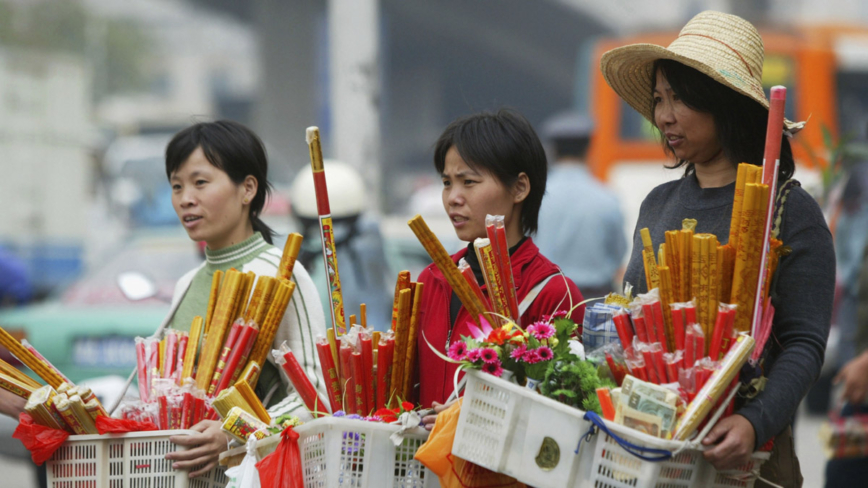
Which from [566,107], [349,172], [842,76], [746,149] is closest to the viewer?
[746,149]

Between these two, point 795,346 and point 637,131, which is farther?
point 637,131

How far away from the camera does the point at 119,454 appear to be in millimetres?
2516

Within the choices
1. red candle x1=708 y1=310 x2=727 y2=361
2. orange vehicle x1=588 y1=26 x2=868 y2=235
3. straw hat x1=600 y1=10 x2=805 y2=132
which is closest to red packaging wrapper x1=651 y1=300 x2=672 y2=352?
red candle x1=708 y1=310 x2=727 y2=361

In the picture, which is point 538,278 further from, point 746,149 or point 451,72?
point 451,72

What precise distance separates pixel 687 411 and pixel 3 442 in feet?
12.1

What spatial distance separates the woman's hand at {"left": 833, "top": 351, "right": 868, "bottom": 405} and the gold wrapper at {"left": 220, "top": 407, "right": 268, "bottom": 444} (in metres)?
2.36

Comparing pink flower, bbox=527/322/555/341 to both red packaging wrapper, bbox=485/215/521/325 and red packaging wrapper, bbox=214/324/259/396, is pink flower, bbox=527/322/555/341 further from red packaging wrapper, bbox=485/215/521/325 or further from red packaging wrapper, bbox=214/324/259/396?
red packaging wrapper, bbox=214/324/259/396

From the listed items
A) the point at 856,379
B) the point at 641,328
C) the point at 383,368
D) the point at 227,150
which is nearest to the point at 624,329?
the point at 641,328

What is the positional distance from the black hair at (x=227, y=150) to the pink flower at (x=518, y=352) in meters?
1.24

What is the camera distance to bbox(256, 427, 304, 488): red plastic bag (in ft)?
7.63

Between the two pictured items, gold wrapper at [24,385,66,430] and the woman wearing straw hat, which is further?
gold wrapper at [24,385,66,430]

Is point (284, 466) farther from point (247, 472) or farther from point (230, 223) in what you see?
point (230, 223)

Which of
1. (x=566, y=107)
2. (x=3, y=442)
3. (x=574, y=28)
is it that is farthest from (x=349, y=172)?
(x=566, y=107)

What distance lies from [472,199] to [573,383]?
0.70m
